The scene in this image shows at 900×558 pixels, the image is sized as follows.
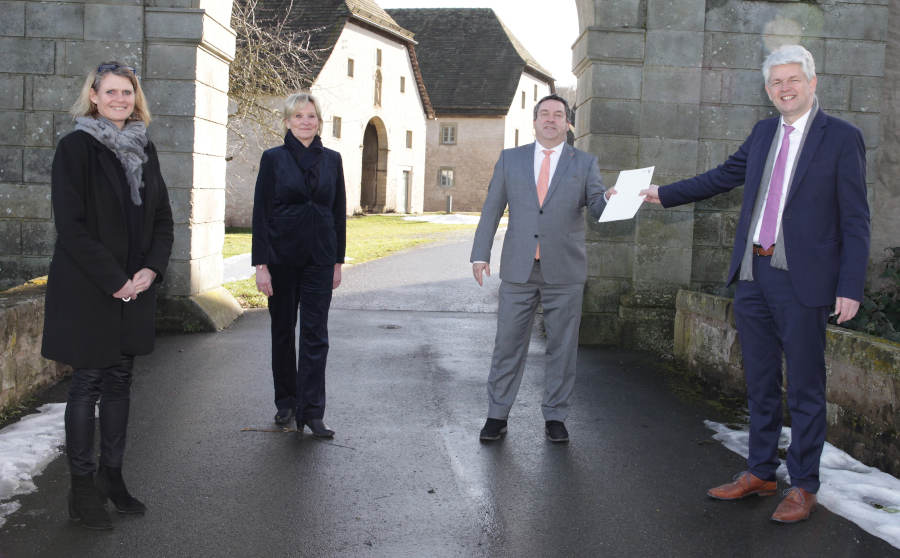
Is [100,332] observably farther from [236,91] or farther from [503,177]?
[236,91]

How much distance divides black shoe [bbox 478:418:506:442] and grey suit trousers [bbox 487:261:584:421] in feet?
0.15

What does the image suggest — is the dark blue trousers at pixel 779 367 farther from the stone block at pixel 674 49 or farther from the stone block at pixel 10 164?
the stone block at pixel 10 164

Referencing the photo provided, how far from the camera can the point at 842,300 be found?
401cm

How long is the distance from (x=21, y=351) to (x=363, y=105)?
3319 cm

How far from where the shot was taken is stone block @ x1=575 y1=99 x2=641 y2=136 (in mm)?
8664

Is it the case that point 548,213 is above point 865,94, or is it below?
below

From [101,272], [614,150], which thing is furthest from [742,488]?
[614,150]

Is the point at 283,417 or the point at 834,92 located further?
the point at 834,92

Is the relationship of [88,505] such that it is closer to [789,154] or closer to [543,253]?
[543,253]

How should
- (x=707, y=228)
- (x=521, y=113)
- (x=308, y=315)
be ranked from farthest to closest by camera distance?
(x=521, y=113)
(x=707, y=228)
(x=308, y=315)

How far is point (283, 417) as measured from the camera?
563 cm

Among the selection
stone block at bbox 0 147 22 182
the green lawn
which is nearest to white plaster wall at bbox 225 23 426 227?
the green lawn

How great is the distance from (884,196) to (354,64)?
29.7m

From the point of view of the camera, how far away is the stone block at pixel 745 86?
865 cm
